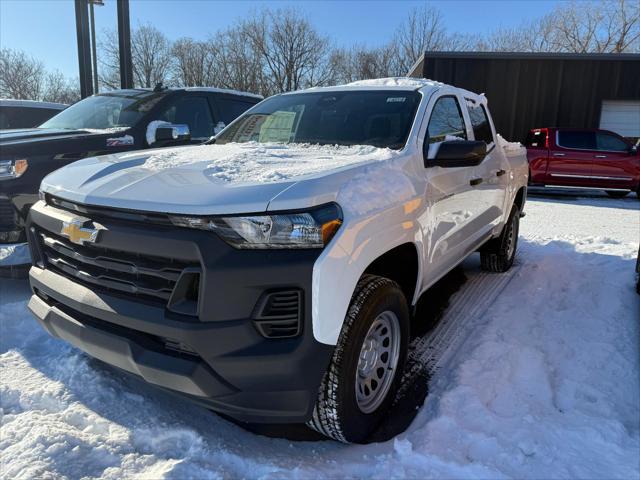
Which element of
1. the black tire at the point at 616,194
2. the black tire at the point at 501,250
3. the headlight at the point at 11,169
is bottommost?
the black tire at the point at 616,194

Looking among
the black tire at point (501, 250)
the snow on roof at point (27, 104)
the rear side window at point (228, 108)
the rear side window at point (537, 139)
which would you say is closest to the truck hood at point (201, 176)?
the black tire at point (501, 250)

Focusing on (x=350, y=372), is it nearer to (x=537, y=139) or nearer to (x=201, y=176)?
(x=201, y=176)

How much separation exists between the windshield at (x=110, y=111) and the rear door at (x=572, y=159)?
999 cm

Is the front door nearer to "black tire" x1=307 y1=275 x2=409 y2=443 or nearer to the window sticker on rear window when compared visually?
"black tire" x1=307 y1=275 x2=409 y2=443

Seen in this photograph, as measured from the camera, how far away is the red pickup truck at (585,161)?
1177cm

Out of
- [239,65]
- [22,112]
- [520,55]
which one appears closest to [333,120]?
[22,112]

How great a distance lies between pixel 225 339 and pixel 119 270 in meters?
0.62

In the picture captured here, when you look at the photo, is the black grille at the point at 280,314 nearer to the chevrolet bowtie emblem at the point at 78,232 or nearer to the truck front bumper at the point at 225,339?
the truck front bumper at the point at 225,339

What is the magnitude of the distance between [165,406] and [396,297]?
1.35 metres

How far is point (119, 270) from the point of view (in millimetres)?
2113

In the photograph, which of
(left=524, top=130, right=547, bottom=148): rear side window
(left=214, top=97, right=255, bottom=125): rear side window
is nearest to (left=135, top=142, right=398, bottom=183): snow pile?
(left=214, top=97, right=255, bottom=125): rear side window

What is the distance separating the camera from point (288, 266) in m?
1.87

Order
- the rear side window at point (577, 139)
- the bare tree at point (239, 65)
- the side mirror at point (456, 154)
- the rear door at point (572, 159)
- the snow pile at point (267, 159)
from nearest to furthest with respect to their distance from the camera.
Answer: the snow pile at point (267, 159) → the side mirror at point (456, 154) → the rear door at point (572, 159) → the rear side window at point (577, 139) → the bare tree at point (239, 65)

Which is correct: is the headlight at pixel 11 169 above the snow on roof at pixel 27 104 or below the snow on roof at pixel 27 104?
below
